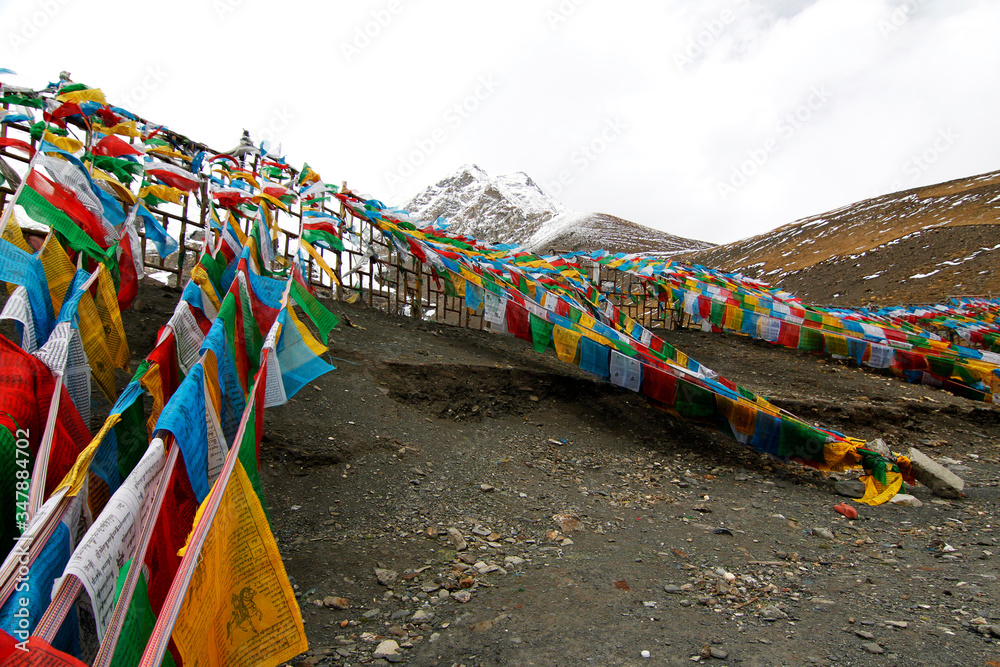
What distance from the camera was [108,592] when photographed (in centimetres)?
158

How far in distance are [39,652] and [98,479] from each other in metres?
1.27

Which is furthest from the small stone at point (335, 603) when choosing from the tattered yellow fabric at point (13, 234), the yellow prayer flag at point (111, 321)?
the tattered yellow fabric at point (13, 234)

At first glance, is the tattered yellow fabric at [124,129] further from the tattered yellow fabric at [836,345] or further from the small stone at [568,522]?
the tattered yellow fabric at [836,345]

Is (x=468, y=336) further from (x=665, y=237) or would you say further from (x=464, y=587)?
(x=665, y=237)

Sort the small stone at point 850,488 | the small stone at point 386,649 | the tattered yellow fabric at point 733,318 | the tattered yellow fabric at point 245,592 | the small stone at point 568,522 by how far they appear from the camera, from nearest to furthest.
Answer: the tattered yellow fabric at point 245,592 → the small stone at point 386,649 → the small stone at point 568,522 → the small stone at point 850,488 → the tattered yellow fabric at point 733,318

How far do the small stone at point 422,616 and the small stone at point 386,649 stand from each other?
0.22 m

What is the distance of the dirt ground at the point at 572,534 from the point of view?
2.71 meters

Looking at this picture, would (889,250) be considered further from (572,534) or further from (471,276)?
(572,534)

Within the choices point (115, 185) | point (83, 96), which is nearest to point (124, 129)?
point (83, 96)

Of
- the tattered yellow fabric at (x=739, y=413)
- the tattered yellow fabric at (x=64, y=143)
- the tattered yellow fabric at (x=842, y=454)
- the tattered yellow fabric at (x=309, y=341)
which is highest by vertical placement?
the tattered yellow fabric at (x=64, y=143)

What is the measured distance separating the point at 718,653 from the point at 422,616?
1530 mm

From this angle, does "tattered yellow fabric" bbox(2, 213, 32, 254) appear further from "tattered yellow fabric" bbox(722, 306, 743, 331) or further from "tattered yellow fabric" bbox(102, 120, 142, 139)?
"tattered yellow fabric" bbox(722, 306, 743, 331)

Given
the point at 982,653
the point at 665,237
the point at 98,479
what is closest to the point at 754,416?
the point at 982,653

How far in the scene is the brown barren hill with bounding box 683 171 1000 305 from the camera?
24500mm
